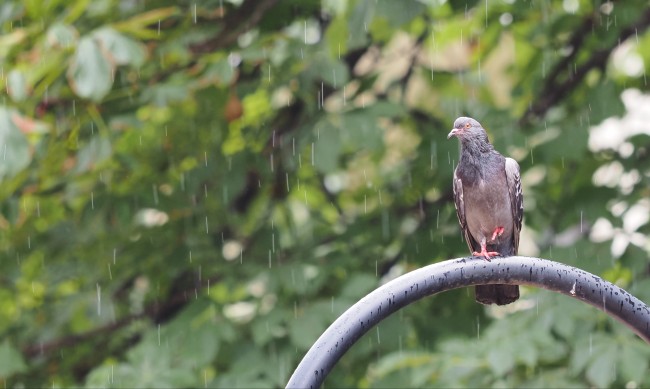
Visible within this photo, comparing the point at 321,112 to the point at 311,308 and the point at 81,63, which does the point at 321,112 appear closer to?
the point at 311,308

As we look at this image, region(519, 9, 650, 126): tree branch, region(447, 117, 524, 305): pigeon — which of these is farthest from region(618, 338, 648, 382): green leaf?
region(519, 9, 650, 126): tree branch

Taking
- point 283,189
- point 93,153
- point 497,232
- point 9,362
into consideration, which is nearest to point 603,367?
point 497,232

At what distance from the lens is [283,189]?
4.42 metres

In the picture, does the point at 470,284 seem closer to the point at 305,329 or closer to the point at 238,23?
the point at 305,329

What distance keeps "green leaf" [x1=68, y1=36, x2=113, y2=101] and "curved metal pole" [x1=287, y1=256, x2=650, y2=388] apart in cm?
157

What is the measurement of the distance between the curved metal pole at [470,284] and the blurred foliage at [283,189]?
1283mm

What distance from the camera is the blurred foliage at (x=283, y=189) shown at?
3.59 metres

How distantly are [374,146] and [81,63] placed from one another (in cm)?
109

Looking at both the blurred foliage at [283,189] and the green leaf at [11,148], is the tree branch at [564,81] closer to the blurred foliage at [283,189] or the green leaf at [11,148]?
the blurred foliage at [283,189]

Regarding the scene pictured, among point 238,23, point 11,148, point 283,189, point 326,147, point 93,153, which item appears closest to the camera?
point 11,148

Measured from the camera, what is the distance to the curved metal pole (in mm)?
1982

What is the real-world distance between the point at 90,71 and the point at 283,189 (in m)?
1.28

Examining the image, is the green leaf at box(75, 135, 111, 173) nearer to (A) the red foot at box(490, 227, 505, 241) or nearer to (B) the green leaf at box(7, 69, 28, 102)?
(B) the green leaf at box(7, 69, 28, 102)

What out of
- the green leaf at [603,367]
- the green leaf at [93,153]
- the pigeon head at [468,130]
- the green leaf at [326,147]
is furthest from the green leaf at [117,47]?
the green leaf at [603,367]
